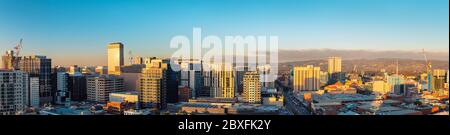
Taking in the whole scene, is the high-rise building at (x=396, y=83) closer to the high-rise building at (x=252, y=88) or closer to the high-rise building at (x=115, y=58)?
the high-rise building at (x=252, y=88)

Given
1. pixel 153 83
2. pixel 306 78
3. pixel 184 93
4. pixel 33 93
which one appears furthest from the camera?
pixel 153 83

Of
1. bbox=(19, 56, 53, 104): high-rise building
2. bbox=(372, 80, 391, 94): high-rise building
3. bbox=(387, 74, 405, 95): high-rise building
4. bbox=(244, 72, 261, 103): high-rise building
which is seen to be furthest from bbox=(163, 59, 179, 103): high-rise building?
bbox=(387, 74, 405, 95): high-rise building

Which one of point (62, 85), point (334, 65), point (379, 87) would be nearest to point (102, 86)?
point (62, 85)

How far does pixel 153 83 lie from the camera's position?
5473mm

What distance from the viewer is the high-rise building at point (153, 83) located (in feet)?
15.8

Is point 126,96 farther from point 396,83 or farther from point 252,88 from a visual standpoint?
point 396,83

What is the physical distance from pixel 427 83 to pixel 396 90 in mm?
761

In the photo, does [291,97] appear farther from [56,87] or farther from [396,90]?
[56,87]

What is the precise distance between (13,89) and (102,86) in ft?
4.57

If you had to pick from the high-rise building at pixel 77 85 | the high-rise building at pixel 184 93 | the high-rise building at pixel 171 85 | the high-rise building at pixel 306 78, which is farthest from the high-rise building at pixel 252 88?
the high-rise building at pixel 77 85

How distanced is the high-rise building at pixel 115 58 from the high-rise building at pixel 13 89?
0.99 metres

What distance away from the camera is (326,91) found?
4.82 meters

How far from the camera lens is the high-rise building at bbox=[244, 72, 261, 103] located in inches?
166
